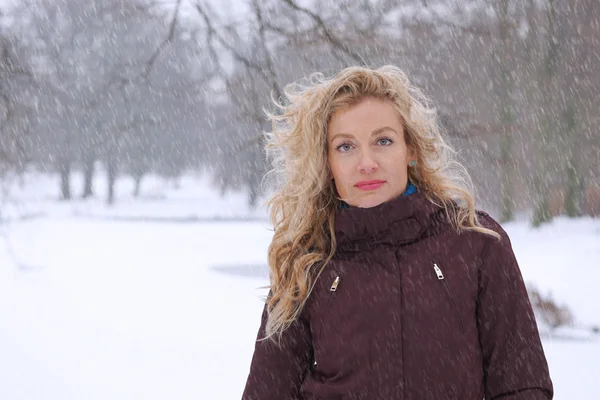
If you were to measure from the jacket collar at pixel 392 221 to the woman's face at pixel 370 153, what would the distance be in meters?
0.04

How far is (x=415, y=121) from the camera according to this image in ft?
5.74

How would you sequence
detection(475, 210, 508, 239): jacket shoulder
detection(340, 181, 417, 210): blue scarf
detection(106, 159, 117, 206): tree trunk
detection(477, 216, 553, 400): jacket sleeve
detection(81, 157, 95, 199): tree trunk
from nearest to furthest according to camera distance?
detection(477, 216, 553, 400): jacket sleeve, detection(475, 210, 508, 239): jacket shoulder, detection(340, 181, 417, 210): blue scarf, detection(81, 157, 95, 199): tree trunk, detection(106, 159, 117, 206): tree trunk

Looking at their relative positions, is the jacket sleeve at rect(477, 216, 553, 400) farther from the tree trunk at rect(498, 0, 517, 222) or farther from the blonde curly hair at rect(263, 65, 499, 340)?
the tree trunk at rect(498, 0, 517, 222)

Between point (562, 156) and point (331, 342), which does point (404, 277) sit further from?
point (562, 156)

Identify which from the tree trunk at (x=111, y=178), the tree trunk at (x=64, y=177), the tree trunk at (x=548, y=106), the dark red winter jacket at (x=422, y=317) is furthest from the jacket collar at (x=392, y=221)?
the tree trunk at (x=111, y=178)

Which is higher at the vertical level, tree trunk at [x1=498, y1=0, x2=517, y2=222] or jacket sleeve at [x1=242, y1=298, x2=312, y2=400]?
tree trunk at [x1=498, y1=0, x2=517, y2=222]

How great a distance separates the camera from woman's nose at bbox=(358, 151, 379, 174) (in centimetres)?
161

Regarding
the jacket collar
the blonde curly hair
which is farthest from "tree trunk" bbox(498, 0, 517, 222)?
the jacket collar

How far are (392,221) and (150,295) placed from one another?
7.82 metres

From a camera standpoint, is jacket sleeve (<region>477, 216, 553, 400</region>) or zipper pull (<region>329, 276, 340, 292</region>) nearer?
jacket sleeve (<region>477, 216, 553, 400</region>)

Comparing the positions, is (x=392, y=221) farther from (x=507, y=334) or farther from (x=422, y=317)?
(x=507, y=334)

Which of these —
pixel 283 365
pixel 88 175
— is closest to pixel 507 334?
pixel 283 365

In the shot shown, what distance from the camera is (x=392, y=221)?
160 cm

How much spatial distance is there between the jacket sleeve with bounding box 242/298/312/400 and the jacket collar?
11.2 inches
